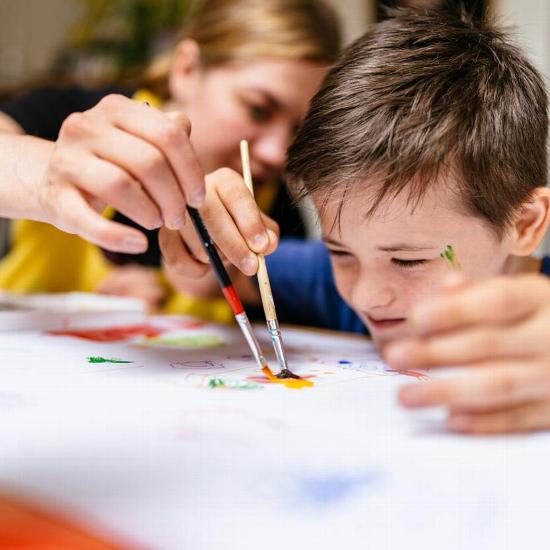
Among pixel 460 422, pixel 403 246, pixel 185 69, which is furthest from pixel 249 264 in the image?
pixel 185 69

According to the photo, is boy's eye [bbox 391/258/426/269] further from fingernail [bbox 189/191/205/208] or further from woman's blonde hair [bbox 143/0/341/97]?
woman's blonde hair [bbox 143/0/341/97]

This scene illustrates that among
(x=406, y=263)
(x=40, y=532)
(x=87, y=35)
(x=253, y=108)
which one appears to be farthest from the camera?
(x=87, y=35)

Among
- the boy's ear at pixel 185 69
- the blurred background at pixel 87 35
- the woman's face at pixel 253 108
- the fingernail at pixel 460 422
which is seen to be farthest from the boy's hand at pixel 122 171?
the blurred background at pixel 87 35

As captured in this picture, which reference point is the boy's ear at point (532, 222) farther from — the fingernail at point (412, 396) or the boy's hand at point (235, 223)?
the fingernail at point (412, 396)

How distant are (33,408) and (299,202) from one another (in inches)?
14.2

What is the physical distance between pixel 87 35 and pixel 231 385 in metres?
1.90

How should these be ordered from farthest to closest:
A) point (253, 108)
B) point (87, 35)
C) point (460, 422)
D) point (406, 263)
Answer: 1. point (87, 35)
2. point (253, 108)
3. point (406, 263)
4. point (460, 422)

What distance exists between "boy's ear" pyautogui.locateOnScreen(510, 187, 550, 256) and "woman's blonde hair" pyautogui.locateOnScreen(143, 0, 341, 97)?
0.45 metres

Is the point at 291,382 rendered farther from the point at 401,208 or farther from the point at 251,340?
the point at 401,208

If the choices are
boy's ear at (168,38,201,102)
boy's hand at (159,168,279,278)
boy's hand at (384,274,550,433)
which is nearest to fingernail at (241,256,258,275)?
boy's hand at (159,168,279,278)

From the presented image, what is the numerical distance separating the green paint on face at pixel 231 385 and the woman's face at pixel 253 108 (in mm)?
551

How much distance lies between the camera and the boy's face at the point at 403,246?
1.75 ft

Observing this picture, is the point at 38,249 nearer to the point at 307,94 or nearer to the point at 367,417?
the point at 307,94

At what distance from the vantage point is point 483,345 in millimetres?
301
